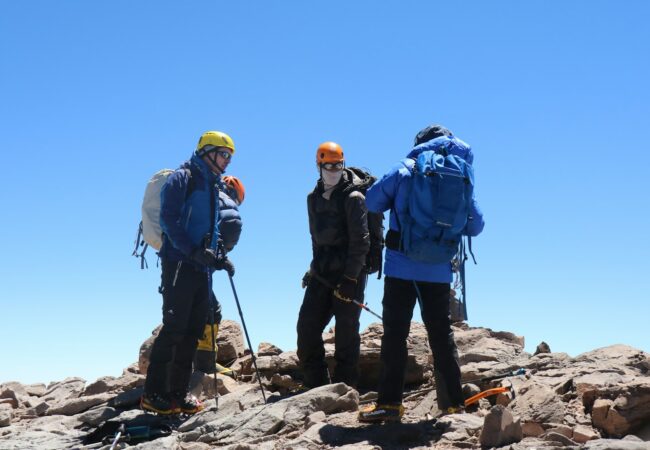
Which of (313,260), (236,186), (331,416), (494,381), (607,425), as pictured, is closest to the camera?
(607,425)

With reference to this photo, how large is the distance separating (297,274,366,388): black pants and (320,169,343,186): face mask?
1304 millimetres

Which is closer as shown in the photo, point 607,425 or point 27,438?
point 607,425

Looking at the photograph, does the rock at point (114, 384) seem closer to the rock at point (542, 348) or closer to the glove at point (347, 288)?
the glove at point (347, 288)

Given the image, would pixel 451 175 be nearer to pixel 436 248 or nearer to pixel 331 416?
pixel 436 248

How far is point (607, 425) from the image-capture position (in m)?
8.54

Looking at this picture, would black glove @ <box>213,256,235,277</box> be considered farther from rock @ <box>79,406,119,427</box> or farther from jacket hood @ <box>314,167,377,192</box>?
rock @ <box>79,406,119,427</box>

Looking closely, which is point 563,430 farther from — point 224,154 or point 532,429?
point 224,154

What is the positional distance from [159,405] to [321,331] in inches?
94.7

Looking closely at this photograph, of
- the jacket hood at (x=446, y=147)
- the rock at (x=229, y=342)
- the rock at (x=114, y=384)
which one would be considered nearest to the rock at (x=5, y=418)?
the rock at (x=114, y=384)

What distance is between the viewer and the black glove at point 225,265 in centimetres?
1124

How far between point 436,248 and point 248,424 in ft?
10.3

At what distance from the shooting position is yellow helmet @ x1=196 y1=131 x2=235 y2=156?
37.1 feet

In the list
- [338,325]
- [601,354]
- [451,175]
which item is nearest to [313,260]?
[338,325]

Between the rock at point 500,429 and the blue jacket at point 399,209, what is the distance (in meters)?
1.61
